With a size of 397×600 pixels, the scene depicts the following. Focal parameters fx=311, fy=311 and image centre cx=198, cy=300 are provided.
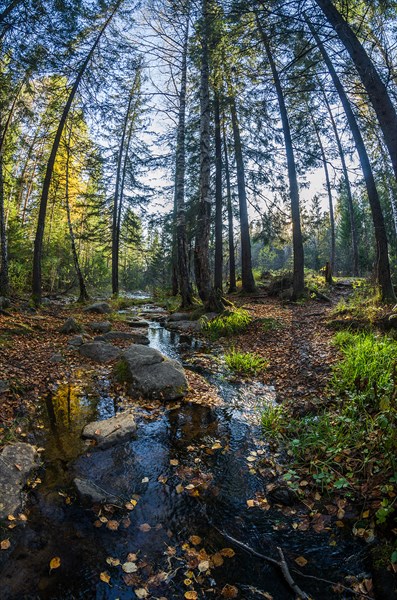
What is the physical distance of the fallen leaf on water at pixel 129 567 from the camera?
2.54m

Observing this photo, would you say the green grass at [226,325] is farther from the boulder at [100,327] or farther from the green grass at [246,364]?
the boulder at [100,327]

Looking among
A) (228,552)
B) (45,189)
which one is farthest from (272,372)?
(45,189)

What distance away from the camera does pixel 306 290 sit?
44.9 feet

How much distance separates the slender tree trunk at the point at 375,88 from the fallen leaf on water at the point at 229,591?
5.27 metres

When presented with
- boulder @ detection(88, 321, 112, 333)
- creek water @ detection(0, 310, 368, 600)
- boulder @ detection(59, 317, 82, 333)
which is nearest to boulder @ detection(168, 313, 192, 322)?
boulder @ detection(88, 321, 112, 333)

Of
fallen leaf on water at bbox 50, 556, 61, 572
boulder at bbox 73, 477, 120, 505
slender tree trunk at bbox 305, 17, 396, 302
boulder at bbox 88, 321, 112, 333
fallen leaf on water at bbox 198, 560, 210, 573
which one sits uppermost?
slender tree trunk at bbox 305, 17, 396, 302

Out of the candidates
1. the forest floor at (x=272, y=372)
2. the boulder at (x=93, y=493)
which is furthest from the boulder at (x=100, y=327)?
the boulder at (x=93, y=493)

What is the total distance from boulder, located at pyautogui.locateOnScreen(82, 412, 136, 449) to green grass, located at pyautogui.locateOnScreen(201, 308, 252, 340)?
17.1 feet

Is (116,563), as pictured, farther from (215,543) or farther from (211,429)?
(211,429)

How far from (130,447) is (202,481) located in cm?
118

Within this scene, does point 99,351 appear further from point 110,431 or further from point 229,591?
point 229,591

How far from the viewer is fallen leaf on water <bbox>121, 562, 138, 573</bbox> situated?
8.34 ft

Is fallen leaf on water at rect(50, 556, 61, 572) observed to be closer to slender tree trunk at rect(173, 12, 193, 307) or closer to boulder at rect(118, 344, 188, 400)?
boulder at rect(118, 344, 188, 400)

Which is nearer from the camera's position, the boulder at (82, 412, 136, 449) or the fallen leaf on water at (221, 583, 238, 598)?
the fallen leaf on water at (221, 583, 238, 598)
